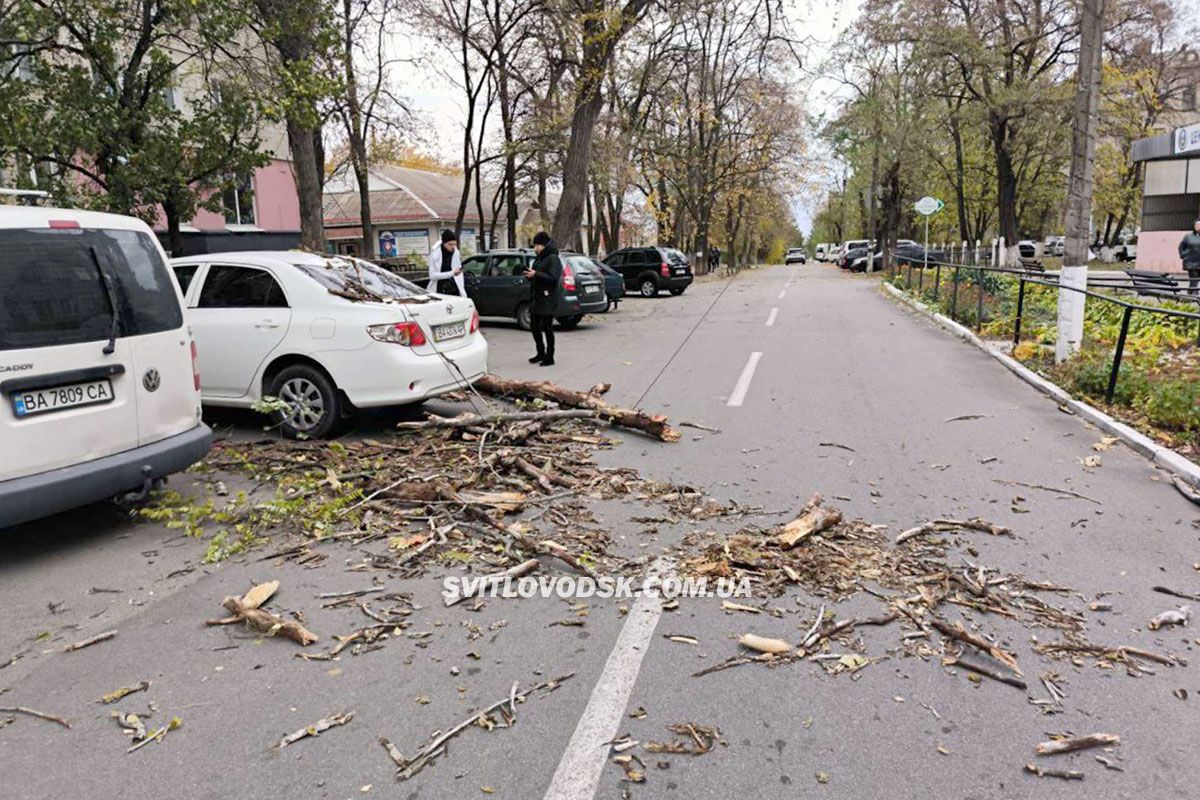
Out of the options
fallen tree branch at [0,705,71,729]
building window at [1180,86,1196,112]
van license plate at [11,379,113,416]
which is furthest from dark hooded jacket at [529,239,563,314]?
building window at [1180,86,1196,112]

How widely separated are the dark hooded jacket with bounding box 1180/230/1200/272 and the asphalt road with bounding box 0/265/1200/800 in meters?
15.2

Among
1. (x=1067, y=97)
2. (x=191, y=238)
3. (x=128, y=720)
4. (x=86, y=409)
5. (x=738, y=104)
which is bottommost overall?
(x=128, y=720)

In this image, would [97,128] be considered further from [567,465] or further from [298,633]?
[298,633]

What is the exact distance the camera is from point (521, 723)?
124 inches

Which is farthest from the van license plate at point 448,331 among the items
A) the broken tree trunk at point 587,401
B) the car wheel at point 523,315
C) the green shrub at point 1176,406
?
the car wheel at point 523,315

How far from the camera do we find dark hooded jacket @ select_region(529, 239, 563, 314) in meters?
11.4

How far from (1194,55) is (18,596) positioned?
51.7 m

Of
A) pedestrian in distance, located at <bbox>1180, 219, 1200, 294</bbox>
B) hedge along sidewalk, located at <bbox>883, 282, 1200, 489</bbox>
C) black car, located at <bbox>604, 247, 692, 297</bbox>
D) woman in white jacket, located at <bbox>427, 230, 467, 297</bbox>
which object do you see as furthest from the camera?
black car, located at <bbox>604, 247, 692, 297</bbox>

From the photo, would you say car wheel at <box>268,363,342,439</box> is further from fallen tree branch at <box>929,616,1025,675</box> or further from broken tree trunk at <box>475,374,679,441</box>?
fallen tree branch at <box>929,616,1025,675</box>

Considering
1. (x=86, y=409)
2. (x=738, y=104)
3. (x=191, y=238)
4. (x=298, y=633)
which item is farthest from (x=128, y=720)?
(x=738, y=104)

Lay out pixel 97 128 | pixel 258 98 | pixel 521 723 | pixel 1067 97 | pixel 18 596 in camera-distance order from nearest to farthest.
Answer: pixel 521 723 → pixel 18 596 → pixel 97 128 → pixel 258 98 → pixel 1067 97

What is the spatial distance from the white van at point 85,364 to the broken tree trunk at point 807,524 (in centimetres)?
384

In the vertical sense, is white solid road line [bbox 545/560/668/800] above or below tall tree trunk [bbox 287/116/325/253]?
below

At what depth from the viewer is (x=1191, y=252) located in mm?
18328
